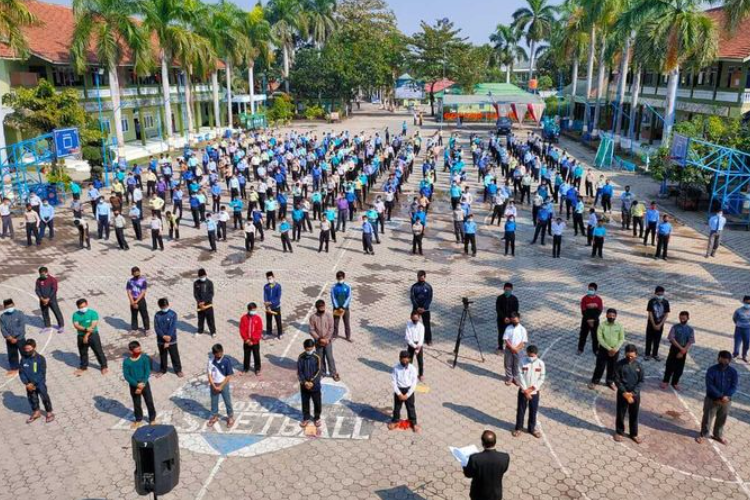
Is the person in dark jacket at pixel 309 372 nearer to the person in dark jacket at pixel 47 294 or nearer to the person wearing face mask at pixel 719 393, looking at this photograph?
the person wearing face mask at pixel 719 393

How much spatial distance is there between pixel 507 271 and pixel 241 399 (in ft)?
29.6

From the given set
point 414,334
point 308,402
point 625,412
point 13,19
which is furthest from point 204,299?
point 13,19

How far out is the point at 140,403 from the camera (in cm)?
927

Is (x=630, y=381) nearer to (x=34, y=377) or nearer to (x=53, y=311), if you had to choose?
(x=34, y=377)

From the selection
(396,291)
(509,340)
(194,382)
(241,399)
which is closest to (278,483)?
(241,399)

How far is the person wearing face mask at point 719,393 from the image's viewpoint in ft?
27.8

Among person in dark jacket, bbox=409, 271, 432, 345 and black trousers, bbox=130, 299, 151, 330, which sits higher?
person in dark jacket, bbox=409, 271, 432, 345

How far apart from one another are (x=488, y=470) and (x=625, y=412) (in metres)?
3.49

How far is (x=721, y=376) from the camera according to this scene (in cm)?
852

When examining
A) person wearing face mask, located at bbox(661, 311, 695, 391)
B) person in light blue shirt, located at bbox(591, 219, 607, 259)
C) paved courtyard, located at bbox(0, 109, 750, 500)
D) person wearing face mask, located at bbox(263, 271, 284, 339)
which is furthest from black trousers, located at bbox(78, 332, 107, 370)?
person in light blue shirt, located at bbox(591, 219, 607, 259)

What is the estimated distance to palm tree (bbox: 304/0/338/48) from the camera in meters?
72.8

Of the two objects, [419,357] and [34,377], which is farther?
[419,357]

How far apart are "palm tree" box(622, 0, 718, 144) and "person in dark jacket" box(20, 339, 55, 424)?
2828cm

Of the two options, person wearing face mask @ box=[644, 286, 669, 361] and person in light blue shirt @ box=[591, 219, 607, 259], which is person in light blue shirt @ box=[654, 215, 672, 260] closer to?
person in light blue shirt @ box=[591, 219, 607, 259]
